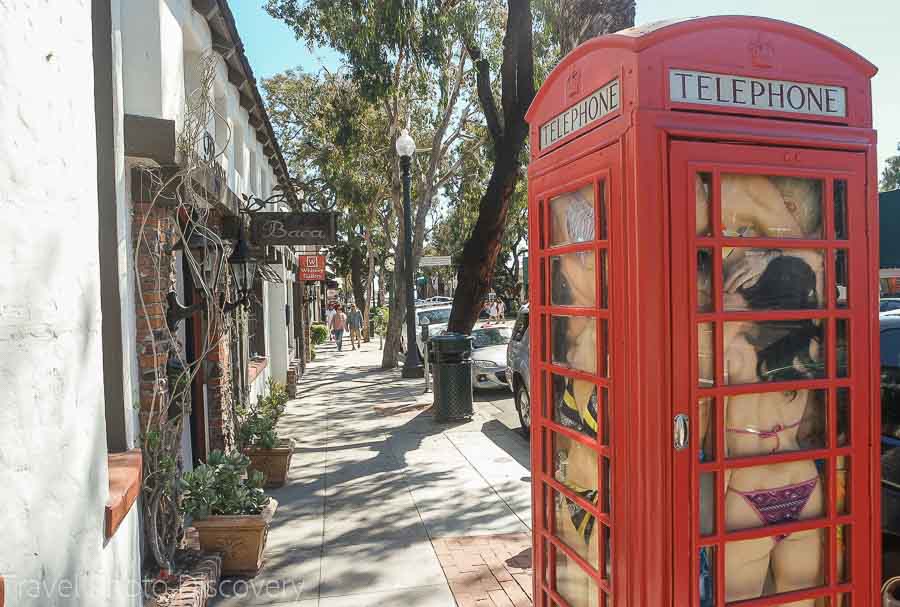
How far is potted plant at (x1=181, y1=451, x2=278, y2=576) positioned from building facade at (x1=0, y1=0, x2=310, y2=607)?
510 mm

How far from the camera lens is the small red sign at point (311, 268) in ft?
67.6

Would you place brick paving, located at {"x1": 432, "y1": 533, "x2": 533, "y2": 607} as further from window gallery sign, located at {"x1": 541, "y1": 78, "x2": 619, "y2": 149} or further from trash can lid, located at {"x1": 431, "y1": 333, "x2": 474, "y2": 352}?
trash can lid, located at {"x1": 431, "y1": 333, "x2": 474, "y2": 352}

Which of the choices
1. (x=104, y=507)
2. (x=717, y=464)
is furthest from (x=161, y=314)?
(x=717, y=464)

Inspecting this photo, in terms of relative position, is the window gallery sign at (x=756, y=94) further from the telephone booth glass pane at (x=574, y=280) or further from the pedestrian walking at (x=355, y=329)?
the pedestrian walking at (x=355, y=329)

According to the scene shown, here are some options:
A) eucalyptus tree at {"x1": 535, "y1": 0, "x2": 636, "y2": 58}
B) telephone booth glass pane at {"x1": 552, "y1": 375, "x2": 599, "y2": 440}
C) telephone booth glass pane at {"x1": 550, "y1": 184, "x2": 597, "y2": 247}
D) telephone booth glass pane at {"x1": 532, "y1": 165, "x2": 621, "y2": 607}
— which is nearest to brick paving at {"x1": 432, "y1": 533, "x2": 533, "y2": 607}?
telephone booth glass pane at {"x1": 532, "y1": 165, "x2": 621, "y2": 607}

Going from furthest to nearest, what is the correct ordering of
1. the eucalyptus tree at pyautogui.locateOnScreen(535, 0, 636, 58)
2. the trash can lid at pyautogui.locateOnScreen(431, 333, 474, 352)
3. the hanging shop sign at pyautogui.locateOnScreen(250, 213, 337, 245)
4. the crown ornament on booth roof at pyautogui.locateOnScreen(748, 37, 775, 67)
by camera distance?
the trash can lid at pyautogui.locateOnScreen(431, 333, 474, 352) → the hanging shop sign at pyautogui.locateOnScreen(250, 213, 337, 245) → the eucalyptus tree at pyautogui.locateOnScreen(535, 0, 636, 58) → the crown ornament on booth roof at pyautogui.locateOnScreen(748, 37, 775, 67)

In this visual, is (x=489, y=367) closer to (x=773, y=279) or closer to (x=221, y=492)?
(x=221, y=492)

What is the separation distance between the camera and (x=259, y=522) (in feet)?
16.6

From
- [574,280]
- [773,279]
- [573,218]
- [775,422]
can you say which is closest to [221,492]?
[574,280]

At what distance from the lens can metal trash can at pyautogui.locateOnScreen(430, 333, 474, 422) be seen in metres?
10.7

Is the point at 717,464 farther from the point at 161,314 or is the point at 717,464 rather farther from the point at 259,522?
the point at 161,314

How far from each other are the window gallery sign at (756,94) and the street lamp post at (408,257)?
1212 centimetres

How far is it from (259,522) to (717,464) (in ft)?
11.6

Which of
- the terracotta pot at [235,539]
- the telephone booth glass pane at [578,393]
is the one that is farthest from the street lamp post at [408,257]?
the telephone booth glass pane at [578,393]
